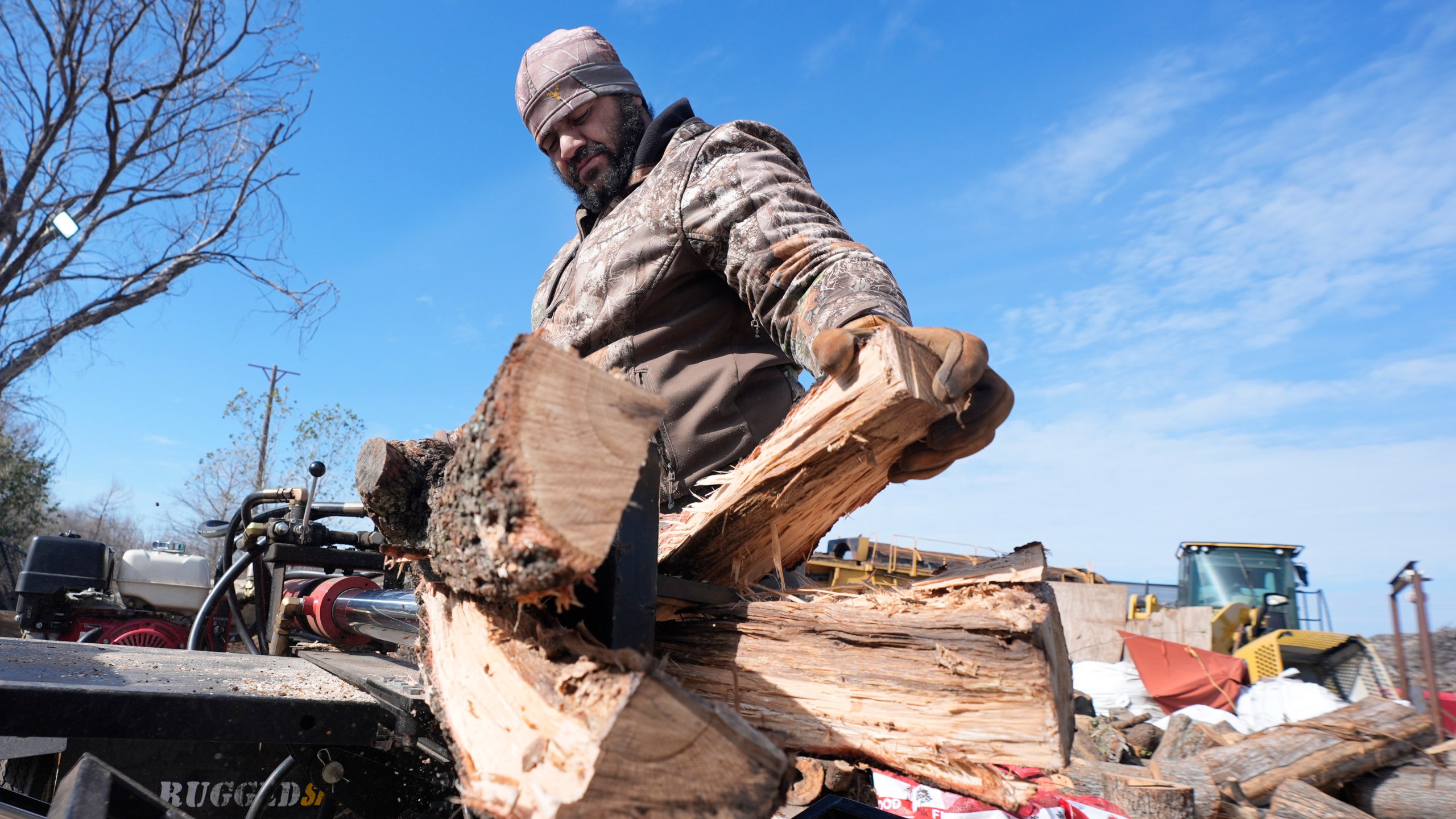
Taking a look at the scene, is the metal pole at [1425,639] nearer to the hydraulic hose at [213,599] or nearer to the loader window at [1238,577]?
the loader window at [1238,577]

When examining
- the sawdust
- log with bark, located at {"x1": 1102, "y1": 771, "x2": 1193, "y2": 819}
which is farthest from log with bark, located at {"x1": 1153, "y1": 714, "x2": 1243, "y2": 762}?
the sawdust

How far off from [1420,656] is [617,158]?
9048 millimetres

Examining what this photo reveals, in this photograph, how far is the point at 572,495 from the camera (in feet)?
3.41

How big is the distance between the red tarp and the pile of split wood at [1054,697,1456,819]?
2.29 metres

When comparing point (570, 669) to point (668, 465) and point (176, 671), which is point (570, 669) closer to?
point (668, 465)

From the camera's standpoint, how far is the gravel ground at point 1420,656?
342 inches

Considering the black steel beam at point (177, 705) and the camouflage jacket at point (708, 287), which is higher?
the camouflage jacket at point (708, 287)

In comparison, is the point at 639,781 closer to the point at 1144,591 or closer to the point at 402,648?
the point at 402,648

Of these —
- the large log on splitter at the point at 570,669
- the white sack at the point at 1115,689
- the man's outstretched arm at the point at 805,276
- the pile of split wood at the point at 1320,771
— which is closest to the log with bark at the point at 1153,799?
the pile of split wood at the point at 1320,771

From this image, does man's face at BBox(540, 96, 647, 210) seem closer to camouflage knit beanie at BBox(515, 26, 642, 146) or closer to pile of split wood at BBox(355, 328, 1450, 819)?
camouflage knit beanie at BBox(515, 26, 642, 146)

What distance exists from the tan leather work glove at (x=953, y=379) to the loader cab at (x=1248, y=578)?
454 inches

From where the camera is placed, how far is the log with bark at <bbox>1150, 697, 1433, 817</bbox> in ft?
17.6

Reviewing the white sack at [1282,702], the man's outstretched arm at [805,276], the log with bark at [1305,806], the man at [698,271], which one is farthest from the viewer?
the white sack at [1282,702]

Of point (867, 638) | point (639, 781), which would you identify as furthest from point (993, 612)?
point (639, 781)
